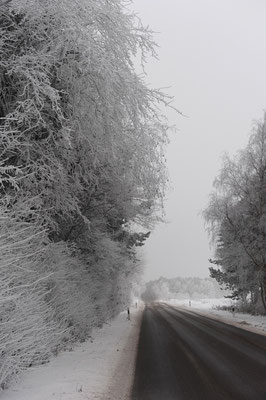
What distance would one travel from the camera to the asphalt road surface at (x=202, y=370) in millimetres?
6988

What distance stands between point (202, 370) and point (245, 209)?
708 inches

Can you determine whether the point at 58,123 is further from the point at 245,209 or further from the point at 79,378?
the point at 245,209

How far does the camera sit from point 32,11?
883cm

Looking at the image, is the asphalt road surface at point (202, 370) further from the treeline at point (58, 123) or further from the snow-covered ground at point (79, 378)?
the treeline at point (58, 123)

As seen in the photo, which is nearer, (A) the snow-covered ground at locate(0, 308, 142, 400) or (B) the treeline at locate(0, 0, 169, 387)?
(A) the snow-covered ground at locate(0, 308, 142, 400)

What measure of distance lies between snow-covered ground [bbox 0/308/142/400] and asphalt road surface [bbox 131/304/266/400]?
0.33 meters

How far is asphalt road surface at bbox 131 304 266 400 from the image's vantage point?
275 inches

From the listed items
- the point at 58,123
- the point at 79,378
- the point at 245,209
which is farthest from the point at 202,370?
the point at 245,209

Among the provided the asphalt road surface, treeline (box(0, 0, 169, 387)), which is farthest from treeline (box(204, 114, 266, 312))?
treeline (box(0, 0, 169, 387))

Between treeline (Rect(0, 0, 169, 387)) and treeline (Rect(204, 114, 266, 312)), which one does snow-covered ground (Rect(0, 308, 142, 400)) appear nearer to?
treeline (Rect(0, 0, 169, 387))

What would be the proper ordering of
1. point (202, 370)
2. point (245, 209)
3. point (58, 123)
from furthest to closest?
point (245, 209) → point (58, 123) → point (202, 370)

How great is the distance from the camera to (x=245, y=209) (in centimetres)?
2588

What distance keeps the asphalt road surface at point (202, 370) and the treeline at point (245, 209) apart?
11581 millimetres

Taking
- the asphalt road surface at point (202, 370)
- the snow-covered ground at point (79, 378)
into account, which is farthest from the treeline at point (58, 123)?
the asphalt road surface at point (202, 370)
